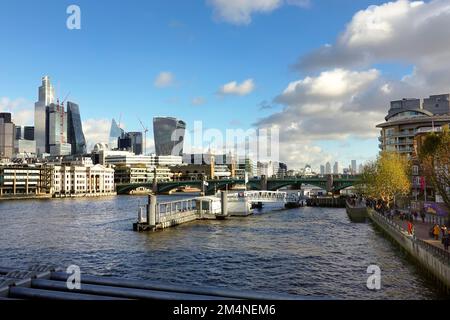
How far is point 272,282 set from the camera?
32.0m

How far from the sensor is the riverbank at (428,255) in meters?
27.0

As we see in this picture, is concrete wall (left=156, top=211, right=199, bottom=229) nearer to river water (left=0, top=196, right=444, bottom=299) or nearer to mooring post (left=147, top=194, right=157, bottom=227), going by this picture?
mooring post (left=147, top=194, right=157, bottom=227)

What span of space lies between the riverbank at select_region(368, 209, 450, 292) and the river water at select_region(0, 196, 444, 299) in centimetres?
93

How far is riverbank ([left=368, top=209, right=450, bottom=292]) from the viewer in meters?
27.0

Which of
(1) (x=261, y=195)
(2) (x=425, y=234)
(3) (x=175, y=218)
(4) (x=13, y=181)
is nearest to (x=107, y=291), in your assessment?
(2) (x=425, y=234)

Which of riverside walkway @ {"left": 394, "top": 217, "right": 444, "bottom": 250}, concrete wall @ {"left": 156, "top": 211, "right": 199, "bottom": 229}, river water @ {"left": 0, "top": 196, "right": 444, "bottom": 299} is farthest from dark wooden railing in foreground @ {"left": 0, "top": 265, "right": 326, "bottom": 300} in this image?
concrete wall @ {"left": 156, "top": 211, "right": 199, "bottom": 229}

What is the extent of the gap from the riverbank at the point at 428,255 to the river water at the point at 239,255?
0.93 m

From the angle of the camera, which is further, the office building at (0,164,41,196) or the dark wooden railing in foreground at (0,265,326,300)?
the office building at (0,164,41,196)

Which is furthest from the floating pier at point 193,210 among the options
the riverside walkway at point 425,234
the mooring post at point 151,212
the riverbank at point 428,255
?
the riverside walkway at point 425,234

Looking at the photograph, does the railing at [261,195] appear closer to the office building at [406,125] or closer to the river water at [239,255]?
the office building at [406,125]

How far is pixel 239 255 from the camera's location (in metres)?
43.6
